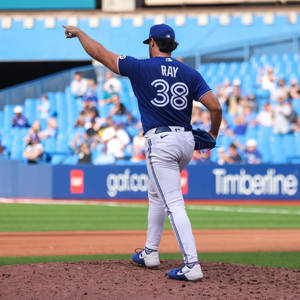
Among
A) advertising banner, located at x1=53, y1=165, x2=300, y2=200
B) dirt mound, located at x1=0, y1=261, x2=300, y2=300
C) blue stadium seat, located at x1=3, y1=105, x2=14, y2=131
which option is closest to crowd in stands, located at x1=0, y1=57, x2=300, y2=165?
blue stadium seat, located at x1=3, y1=105, x2=14, y2=131

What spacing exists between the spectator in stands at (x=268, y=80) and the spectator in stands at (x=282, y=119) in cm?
124

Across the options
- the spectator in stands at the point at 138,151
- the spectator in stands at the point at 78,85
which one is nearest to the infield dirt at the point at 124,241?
the spectator in stands at the point at 138,151

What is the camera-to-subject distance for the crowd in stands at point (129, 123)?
17.8 meters

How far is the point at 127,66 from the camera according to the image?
5199mm

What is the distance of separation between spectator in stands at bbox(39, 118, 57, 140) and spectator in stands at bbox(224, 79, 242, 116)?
4.96 meters

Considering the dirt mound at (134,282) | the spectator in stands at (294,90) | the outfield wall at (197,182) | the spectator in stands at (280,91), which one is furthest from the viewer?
the spectator in stands at (294,90)

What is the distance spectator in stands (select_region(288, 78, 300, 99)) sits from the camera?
1930 cm

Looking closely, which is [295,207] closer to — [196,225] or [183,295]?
[196,225]

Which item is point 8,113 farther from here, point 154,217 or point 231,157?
point 154,217

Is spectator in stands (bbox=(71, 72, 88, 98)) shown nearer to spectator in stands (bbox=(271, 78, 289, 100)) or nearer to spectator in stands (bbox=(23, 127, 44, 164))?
spectator in stands (bbox=(23, 127, 44, 164))

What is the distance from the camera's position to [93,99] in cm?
1991

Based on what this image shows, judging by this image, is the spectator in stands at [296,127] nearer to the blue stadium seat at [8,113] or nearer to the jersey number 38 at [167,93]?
the blue stadium seat at [8,113]

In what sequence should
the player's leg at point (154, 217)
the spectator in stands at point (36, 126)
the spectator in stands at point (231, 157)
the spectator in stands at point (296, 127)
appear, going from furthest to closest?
the spectator in stands at point (36, 126) < the spectator in stands at point (296, 127) < the spectator in stands at point (231, 157) < the player's leg at point (154, 217)

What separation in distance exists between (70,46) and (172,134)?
1958 cm
